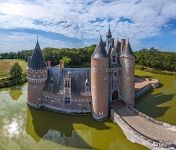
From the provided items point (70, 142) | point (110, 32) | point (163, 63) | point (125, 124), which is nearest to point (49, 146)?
point (70, 142)

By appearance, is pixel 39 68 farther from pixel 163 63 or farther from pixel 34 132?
pixel 163 63

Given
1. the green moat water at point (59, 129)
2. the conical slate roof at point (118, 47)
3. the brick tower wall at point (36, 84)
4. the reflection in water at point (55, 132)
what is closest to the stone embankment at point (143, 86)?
the green moat water at point (59, 129)

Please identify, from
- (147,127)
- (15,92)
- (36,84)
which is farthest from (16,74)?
(147,127)

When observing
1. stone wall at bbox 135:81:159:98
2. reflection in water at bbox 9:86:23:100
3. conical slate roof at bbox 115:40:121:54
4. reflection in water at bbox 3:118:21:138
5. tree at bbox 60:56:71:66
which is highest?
conical slate roof at bbox 115:40:121:54

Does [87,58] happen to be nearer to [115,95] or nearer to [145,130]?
[115,95]

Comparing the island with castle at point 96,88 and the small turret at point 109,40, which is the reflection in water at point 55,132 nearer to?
the island with castle at point 96,88

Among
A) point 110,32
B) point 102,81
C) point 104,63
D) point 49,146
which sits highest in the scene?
point 110,32

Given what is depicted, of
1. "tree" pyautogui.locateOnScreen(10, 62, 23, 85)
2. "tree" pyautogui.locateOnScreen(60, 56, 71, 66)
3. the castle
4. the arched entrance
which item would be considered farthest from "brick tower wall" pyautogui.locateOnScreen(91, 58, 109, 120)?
"tree" pyautogui.locateOnScreen(60, 56, 71, 66)

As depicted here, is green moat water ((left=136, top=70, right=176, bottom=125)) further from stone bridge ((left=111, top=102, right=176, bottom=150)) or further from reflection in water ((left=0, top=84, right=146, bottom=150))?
reflection in water ((left=0, top=84, right=146, bottom=150))
